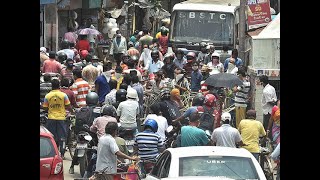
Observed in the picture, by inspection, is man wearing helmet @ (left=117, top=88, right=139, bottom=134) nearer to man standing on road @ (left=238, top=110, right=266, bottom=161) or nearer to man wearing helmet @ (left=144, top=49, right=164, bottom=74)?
man standing on road @ (left=238, top=110, right=266, bottom=161)

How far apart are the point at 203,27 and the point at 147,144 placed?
50.9 feet

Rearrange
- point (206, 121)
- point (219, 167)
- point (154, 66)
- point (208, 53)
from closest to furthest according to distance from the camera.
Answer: point (219, 167), point (206, 121), point (154, 66), point (208, 53)

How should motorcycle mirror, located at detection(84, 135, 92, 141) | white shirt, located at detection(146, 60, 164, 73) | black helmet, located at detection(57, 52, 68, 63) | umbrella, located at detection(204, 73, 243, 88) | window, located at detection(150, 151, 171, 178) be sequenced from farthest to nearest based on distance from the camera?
white shirt, located at detection(146, 60, 164, 73) < black helmet, located at detection(57, 52, 68, 63) < umbrella, located at detection(204, 73, 243, 88) < motorcycle mirror, located at detection(84, 135, 92, 141) < window, located at detection(150, 151, 171, 178)

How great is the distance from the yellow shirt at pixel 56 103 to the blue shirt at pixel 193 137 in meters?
3.31

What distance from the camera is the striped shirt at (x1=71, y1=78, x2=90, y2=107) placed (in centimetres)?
1984

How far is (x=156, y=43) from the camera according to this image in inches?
1234

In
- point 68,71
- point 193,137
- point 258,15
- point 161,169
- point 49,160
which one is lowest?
point 49,160

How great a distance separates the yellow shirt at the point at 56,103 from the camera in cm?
1825

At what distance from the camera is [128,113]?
18156 millimetres

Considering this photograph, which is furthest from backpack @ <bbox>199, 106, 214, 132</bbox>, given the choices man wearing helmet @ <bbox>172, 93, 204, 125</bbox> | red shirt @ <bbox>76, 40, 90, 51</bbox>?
red shirt @ <bbox>76, 40, 90, 51</bbox>

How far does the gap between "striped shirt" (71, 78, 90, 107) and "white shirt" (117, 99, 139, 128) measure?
1.66 metres

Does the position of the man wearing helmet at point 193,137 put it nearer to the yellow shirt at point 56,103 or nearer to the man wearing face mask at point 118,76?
the yellow shirt at point 56,103

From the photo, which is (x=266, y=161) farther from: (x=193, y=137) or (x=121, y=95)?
(x=121, y=95)

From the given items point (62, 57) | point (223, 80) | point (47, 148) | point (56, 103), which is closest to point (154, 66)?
point (62, 57)
